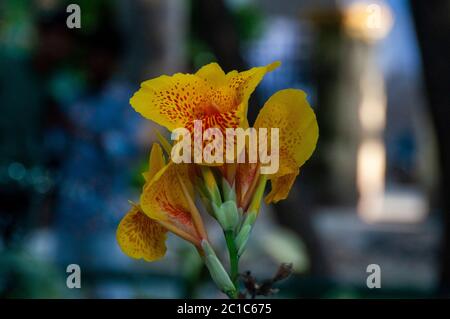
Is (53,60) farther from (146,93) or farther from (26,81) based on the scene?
(146,93)

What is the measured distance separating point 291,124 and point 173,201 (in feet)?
0.26

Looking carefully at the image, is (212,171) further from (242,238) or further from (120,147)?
(120,147)

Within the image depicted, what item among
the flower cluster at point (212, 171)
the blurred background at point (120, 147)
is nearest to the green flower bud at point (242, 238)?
the flower cluster at point (212, 171)

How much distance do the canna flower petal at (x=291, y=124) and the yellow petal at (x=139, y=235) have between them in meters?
0.07

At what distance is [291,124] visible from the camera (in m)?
0.47

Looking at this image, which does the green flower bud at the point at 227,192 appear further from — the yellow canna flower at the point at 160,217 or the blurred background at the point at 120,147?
the blurred background at the point at 120,147

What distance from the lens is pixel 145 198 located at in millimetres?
457

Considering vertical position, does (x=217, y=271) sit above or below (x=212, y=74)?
below

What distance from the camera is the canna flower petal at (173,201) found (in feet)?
1.51

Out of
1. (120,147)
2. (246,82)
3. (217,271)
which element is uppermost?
(120,147)

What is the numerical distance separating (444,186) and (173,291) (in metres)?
1.10

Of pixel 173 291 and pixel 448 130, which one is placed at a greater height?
pixel 448 130

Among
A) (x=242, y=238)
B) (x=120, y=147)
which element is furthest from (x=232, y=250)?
(x=120, y=147)

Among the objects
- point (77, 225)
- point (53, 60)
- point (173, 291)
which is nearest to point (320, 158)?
point (53, 60)
